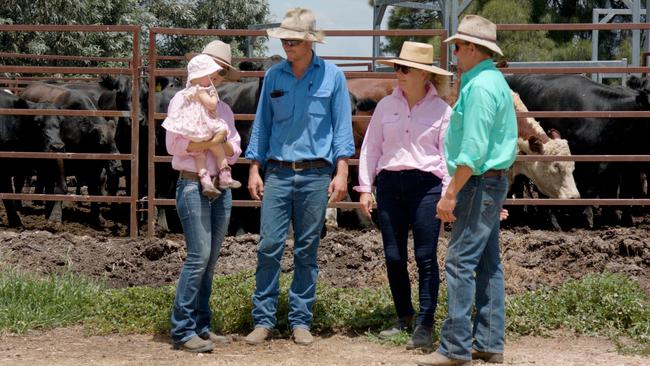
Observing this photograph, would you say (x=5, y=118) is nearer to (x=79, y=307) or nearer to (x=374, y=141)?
(x=79, y=307)

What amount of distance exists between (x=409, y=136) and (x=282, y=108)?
2.51 feet

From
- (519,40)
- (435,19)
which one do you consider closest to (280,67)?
(519,40)

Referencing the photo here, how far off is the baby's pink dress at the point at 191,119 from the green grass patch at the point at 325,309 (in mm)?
1353

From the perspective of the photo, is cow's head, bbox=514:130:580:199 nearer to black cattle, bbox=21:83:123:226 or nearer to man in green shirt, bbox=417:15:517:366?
black cattle, bbox=21:83:123:226

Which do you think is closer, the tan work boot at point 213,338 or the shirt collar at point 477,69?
the shirt collar at point 477,69

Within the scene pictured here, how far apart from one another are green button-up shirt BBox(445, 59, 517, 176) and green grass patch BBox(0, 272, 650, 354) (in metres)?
1.36

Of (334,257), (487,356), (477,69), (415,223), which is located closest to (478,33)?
(477,69)

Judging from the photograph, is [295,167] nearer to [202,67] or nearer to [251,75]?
[202,67]

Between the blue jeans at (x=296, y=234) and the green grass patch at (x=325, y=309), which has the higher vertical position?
the blue jeans at (x=296, y=234)

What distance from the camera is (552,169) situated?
11.9 m

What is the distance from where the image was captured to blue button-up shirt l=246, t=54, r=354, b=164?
600 cm

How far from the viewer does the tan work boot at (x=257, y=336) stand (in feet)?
19.7

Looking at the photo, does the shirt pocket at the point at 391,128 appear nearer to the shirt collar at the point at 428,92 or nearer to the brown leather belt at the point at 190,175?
the shirt collar at the point at 428,92

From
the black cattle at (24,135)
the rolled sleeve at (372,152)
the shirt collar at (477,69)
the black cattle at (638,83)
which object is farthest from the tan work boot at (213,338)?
the black cattle at (638,83)
